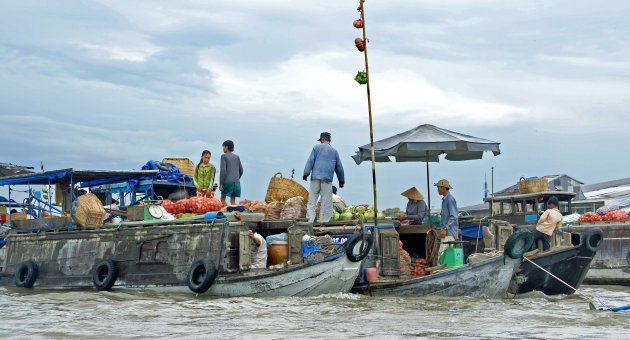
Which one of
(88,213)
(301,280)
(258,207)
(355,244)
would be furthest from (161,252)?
(355,244)

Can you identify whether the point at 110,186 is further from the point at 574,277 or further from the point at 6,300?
the point at 574,277

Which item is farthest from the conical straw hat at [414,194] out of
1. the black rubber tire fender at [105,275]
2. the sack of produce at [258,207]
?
the black rubber tire fender at [105,275]

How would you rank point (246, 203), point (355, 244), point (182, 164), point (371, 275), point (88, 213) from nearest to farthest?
point (355, 244), point (371, 275), point (88, 213), point (246, 203), point (182, 164)

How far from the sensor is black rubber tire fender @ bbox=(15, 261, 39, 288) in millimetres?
16250

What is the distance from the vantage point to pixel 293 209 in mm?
14953

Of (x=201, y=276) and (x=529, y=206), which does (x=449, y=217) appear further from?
(x=529, y=206)

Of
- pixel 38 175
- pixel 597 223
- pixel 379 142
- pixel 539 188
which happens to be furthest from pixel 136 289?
pixel 597 223

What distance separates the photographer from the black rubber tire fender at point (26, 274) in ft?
53.3

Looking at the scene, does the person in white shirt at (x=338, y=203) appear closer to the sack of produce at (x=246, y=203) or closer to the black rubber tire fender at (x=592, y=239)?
the sack of produce at (x=246, y=203)

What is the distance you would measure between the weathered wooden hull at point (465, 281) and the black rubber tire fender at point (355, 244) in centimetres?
82

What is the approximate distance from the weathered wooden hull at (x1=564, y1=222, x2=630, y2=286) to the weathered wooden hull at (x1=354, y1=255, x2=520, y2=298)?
827 centimetres

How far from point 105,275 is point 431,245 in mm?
5796

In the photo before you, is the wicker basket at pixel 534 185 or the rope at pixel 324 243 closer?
the rope at pixel 324 243

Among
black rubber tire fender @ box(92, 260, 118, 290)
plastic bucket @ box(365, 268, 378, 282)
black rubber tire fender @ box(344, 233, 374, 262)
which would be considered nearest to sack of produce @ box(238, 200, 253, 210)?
black rubber tire fender @ box(92, 260, 118, 290)
